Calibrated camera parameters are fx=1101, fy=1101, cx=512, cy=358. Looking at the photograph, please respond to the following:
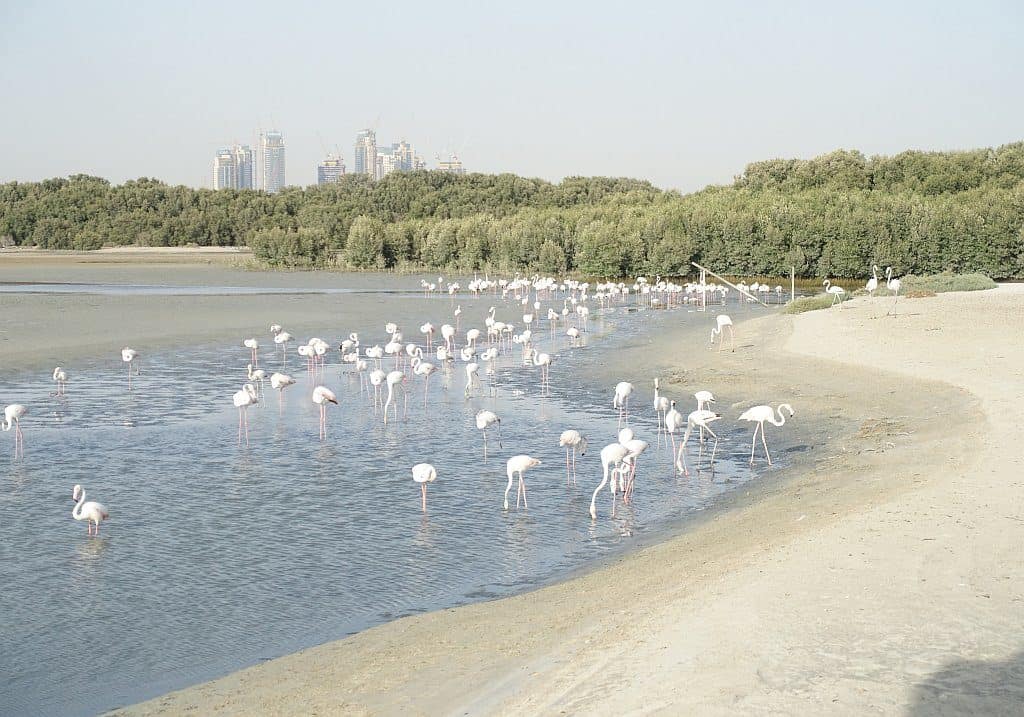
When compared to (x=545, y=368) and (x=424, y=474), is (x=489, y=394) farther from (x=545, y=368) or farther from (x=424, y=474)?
(x=424, y=474)

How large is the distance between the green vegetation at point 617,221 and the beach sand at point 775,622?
49142 millimetres

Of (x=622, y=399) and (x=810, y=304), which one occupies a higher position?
(x=810, y=304)

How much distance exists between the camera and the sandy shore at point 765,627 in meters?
6.05

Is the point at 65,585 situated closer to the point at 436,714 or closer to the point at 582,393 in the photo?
the point at 436,714

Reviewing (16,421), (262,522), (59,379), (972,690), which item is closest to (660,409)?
(262,522)

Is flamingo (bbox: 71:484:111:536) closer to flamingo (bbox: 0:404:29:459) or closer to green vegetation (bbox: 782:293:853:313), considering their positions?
flamingo (bbox: 0:404:29:459)

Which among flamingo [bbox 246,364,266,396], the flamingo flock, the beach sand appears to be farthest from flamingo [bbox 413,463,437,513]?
flamingo [bbox 246,364,266,396]

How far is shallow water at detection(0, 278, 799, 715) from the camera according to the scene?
8531 mm

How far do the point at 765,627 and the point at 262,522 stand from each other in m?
6.65

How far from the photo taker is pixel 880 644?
260 inches

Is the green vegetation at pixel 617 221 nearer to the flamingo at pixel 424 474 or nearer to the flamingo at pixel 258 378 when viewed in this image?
the flamingo at pixel 258 378

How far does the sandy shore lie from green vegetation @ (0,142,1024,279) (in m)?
51.1

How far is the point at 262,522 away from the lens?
39.5 ft

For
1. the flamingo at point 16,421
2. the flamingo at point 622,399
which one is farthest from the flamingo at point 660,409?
the flamingo at point 16,421
